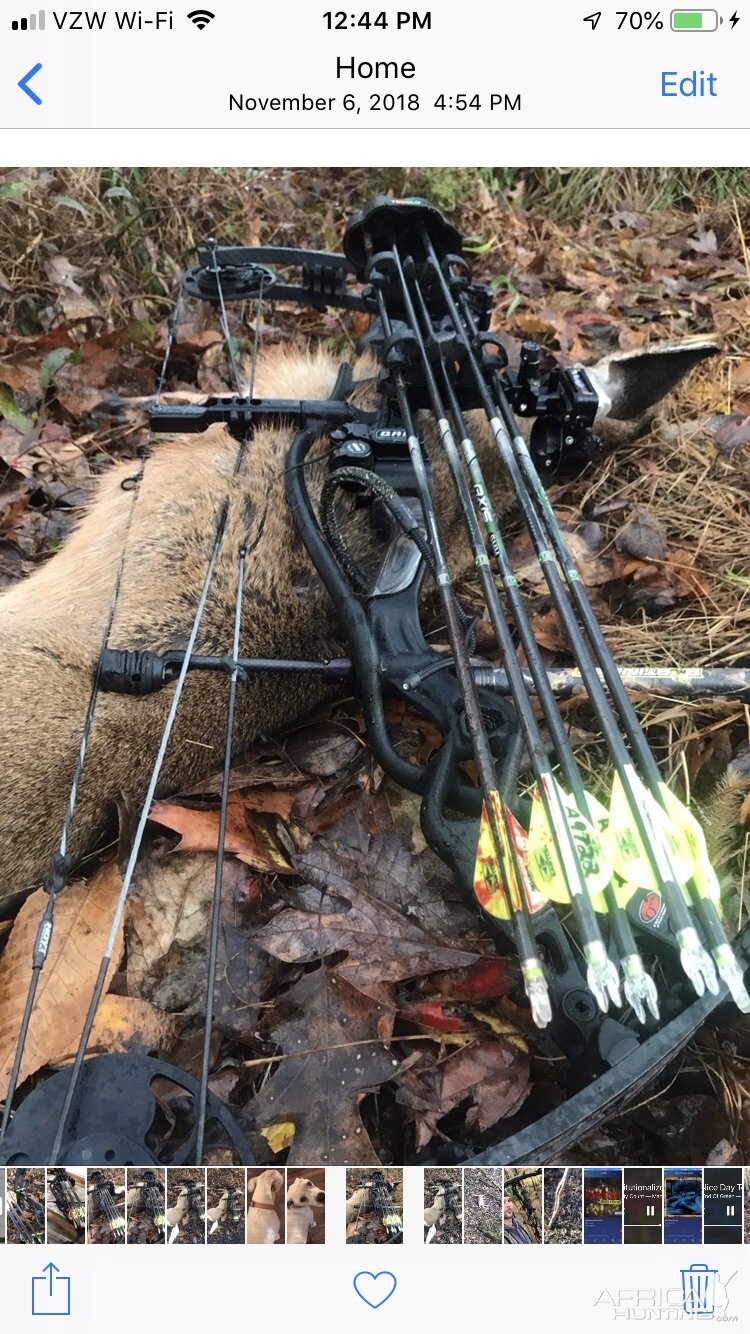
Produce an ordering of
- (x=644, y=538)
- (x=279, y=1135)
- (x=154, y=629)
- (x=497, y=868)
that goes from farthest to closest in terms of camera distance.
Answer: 1. (x=644, y=538)
2. (x=154, y=629)
3. (x=279, y=1135)
4. (x=497, y=868)

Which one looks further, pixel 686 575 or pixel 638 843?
pixel 686 575

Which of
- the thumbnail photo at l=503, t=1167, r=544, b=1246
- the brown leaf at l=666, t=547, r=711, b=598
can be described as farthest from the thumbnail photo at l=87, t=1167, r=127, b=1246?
the brown leaf at l=666, t=547, r=711, b=598

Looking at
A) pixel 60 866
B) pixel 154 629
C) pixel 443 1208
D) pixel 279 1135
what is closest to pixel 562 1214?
pixel 443 1208

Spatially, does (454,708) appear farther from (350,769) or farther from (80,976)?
(80,976)

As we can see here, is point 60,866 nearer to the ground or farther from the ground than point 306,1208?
farther from the ground

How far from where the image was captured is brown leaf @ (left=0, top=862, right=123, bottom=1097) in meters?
1.73

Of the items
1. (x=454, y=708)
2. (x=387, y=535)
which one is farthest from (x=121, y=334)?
(x=454, y=708)

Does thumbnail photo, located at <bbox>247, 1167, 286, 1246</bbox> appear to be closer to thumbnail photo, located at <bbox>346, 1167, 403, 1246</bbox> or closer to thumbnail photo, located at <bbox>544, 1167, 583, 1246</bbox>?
thumbnail photo, located at <bbox>346, 1167, 403, 1246</bbox>

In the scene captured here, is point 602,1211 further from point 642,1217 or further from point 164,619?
point 164,619
